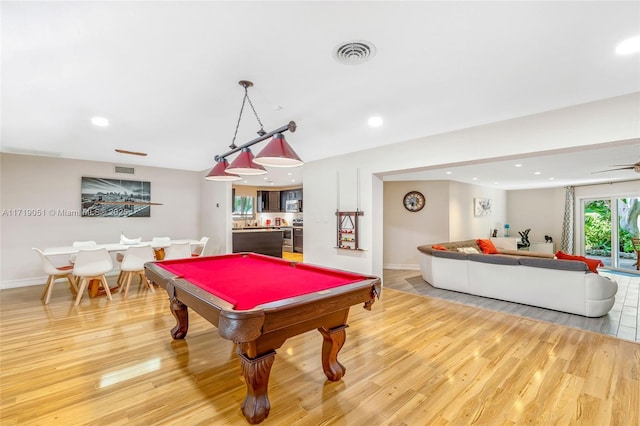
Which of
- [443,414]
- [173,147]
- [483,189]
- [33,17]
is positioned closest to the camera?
[33,17]

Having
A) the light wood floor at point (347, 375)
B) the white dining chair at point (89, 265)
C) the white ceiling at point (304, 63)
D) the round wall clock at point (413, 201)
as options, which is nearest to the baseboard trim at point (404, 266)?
the round wall clock at point (413, 201)

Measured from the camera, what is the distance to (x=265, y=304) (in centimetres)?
167

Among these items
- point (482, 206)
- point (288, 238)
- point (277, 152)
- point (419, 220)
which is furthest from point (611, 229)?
point (277, 152)

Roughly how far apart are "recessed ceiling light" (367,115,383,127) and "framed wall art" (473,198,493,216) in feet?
19.4

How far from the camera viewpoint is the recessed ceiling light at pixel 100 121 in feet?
11.3

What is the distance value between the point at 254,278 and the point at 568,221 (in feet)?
31.9

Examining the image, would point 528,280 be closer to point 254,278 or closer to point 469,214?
point 254,278

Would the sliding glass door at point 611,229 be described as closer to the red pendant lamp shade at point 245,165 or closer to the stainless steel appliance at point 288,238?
the stainless steel appliance at point 288,238

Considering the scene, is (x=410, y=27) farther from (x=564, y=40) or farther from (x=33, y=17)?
(x=33, y=17)

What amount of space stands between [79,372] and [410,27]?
3.60 m

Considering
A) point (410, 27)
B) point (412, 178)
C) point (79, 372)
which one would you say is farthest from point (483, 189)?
point (79, 372)

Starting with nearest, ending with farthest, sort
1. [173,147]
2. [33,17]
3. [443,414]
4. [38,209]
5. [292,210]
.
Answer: [33,17]
[443,414]
[173,147]
[38,209]
[292,210]

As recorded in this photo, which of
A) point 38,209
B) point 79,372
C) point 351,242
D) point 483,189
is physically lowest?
point 79,372

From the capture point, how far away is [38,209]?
5.38m
